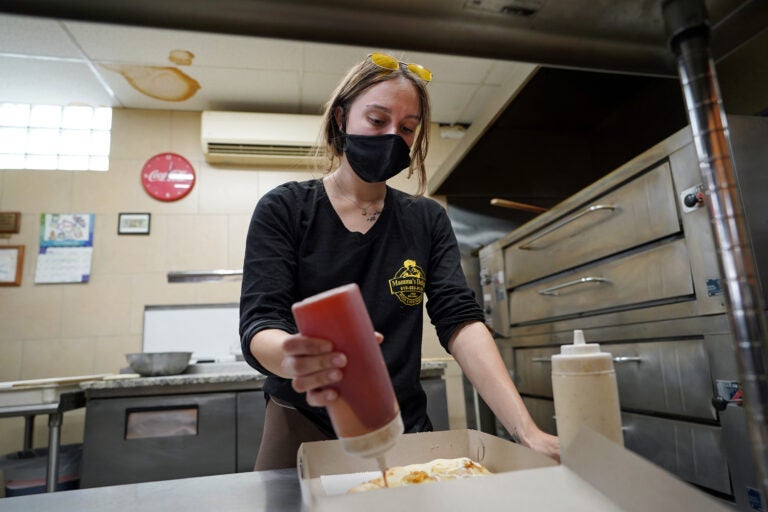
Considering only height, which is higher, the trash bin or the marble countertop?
the marble countertop

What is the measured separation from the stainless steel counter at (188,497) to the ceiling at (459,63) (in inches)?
22.7

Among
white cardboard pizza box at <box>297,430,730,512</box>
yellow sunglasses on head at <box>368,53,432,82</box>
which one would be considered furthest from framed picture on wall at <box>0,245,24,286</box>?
white cardboard pizza box at <box>297,430,730,512</box>

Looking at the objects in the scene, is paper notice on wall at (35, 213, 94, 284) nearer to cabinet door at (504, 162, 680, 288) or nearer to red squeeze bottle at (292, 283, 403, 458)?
cabinet door at (504, 162, 680, 288)

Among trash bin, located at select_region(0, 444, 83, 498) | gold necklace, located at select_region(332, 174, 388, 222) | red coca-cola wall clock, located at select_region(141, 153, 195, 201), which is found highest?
red coca-cola wall clock, located at select_region(141, 153, 195, 201)

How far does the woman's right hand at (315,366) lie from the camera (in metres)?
0.49

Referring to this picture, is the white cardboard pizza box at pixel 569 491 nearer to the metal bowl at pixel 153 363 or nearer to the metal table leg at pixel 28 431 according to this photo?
the metal bowl at pixel 153 363

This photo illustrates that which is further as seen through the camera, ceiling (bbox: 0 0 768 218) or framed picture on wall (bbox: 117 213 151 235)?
framed picture on wall (bbox: 117 213 151 235)

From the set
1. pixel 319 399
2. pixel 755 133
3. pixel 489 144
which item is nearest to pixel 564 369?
pixel 319 399

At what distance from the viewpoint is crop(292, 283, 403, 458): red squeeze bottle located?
47 centimetres

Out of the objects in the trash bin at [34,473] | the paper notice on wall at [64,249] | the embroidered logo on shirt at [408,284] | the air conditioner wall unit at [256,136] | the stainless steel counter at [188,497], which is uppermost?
the air conditioner wall unit at [256,136]

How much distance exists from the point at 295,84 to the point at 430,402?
7.85 ft

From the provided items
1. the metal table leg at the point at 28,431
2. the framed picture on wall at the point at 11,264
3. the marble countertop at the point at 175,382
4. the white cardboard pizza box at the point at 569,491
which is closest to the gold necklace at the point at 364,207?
the white cardboard pizza box at the point at 569,491

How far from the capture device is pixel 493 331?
2.73 meters

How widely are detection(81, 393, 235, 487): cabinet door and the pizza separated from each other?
1904mm
